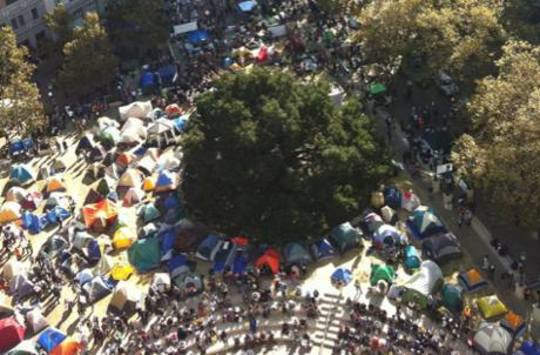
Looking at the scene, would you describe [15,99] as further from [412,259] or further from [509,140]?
[509,140]

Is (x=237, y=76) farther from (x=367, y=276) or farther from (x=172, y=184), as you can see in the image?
(x=367, y=276)

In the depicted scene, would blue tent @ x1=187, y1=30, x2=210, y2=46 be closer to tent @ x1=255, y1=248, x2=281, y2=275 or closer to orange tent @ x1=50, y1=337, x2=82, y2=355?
tent @ x1=255, y1=248, x2=281, y2=275

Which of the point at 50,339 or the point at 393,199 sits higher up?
the point at 393,199

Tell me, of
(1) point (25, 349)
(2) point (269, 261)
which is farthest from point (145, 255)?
(1) point (25, 349)

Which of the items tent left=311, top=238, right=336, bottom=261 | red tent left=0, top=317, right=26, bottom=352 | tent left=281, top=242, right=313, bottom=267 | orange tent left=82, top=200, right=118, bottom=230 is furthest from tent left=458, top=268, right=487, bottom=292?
red tent left=0, top=317, right=26, bottom=352

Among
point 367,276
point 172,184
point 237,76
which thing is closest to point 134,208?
point 172,184

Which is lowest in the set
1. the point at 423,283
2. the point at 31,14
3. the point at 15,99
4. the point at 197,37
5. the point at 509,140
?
the point at 423,283

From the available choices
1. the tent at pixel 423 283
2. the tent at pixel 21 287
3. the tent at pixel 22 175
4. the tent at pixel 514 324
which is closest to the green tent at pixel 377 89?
the tent at pixel 423 283
